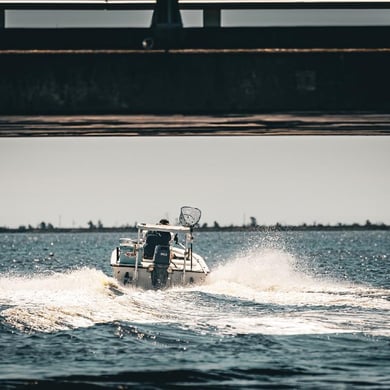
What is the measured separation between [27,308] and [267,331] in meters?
8.34

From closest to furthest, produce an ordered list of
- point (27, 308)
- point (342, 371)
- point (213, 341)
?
point (342, 371)
point (213, 341)
point (27, 308)

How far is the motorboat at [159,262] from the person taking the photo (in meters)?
36.0

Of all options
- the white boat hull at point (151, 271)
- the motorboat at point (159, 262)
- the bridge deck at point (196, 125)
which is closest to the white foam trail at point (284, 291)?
the white boat hull at point (151, 271)

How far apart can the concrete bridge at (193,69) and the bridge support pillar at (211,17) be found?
0.54 feet

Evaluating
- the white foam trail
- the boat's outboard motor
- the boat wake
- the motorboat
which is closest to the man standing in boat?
the motorboat

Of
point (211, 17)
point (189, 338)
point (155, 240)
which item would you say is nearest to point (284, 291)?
point (155, 240)

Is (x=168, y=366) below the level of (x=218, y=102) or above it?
below

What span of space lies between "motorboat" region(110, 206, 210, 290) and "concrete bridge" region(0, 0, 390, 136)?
23714mm

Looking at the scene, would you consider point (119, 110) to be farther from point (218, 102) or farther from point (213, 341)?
point (213, 341)

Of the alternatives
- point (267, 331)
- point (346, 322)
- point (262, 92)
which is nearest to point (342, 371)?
point (267, 331)

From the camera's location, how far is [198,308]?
33.2 metres

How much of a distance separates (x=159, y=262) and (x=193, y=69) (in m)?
24.9

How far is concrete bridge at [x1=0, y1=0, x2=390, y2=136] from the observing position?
11.4m

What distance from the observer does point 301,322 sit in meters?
29.8
